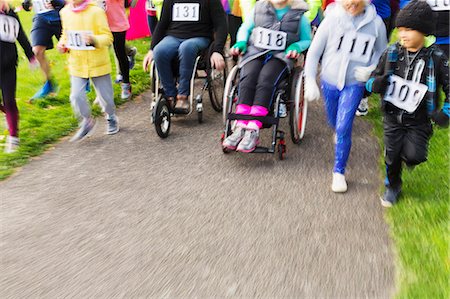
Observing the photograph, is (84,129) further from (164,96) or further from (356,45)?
(356,45)

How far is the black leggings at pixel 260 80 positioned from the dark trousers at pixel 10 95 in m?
2.29

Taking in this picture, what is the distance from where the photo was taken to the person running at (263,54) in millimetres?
4301

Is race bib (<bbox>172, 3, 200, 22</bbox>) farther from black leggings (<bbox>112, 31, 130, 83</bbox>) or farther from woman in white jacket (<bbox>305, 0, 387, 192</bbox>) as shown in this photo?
woman in white jacket (<bbox>305, 0, 387, 192</bbox>)

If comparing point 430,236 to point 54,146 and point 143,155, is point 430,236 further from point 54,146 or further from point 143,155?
point 54,146

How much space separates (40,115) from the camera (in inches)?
222

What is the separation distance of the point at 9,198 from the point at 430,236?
3247 millimetres

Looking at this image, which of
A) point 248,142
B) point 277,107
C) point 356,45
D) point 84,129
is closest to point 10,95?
point 84,129

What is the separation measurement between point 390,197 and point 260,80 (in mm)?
1613

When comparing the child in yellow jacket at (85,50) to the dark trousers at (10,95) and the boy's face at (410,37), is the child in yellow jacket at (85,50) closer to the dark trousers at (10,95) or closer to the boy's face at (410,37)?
the dark trousers at (10,95)

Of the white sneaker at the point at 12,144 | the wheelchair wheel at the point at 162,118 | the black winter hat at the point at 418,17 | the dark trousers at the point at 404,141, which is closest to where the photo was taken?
the black winter hat at the point at 418,17

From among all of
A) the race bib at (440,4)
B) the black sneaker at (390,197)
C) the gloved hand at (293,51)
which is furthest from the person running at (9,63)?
the race bib at (440,4)

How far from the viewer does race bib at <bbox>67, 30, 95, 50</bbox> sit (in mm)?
4520

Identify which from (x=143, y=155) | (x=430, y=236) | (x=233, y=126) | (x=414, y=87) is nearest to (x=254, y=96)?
(x=233, y=126)

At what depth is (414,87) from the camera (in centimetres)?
317
